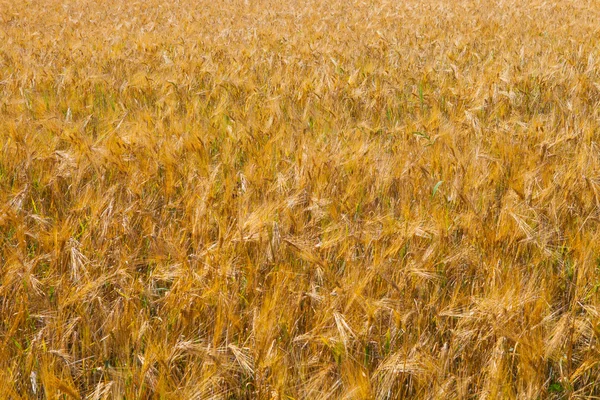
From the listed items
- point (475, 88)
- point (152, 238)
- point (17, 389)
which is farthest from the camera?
point (475, 88)

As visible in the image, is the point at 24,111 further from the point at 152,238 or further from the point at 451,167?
the point at 451,167

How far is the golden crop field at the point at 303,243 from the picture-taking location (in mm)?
1220

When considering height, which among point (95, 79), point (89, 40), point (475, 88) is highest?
point (475, 88)

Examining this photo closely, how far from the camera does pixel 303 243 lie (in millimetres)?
1590

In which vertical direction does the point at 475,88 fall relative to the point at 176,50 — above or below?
above

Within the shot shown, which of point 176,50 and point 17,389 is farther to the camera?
point 176,50

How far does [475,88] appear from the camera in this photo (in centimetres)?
342

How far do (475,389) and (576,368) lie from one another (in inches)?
9.2

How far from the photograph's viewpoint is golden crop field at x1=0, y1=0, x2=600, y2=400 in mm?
1220

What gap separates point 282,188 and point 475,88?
6.14ft

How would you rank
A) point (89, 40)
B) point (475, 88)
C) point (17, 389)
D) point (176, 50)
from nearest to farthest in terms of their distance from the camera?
1. point (17, 389)
2. point (475, 88)
3. point (176, 50)
4. point (89, 40)

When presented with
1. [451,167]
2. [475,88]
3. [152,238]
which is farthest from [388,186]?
[475,88]

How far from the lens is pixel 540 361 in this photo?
121 cm

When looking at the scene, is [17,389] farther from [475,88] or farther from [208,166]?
[475,88]
